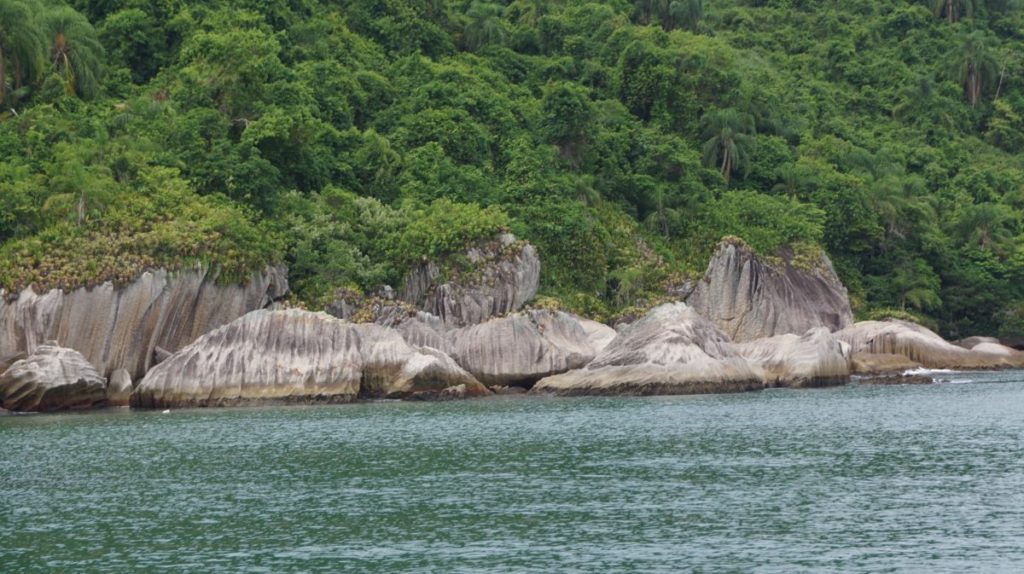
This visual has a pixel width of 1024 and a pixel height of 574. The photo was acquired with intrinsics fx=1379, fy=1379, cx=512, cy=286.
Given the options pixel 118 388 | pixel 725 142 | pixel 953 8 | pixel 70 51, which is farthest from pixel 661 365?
pixel 953 8

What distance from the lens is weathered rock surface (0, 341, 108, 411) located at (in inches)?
2098

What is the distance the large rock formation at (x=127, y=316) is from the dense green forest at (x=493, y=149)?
91 centimetres

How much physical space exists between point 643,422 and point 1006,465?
14620mm

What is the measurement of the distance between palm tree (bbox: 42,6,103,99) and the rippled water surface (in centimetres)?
2953

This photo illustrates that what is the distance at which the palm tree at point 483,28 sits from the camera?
330ft

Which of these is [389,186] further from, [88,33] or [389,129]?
[88,33]

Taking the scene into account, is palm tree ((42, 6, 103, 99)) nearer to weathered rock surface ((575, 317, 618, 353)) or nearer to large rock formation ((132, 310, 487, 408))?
large rock formation ((132, 310, 487, 408))

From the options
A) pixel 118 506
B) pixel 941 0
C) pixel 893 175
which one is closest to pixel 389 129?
pixel 893 175

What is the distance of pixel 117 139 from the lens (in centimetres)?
6825

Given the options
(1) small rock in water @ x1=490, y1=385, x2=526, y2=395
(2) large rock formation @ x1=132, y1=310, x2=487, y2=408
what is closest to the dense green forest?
(2) large rock formation @ x1=132, y1=310, x2=487, y2=408

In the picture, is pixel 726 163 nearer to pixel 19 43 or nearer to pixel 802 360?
pixel 802 360

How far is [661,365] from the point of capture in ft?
192

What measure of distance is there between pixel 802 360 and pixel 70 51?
42633 millimetres

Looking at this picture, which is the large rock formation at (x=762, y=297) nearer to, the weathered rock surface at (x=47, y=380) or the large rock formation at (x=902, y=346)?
the large rock formation at (x=902, y=346)
